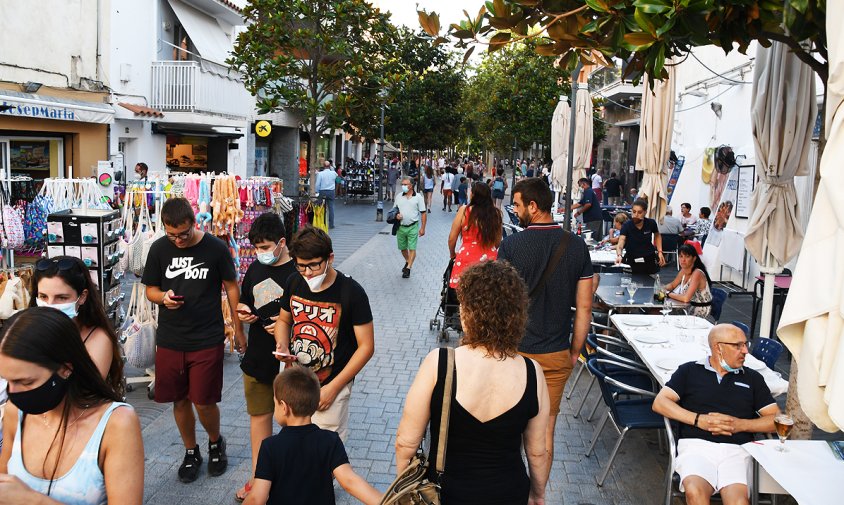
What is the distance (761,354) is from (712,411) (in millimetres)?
1718

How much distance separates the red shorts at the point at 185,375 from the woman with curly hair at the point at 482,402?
2451mm

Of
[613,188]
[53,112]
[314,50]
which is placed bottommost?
[613,188]

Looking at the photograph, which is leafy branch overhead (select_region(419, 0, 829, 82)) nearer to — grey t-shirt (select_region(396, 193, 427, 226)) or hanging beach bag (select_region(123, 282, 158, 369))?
hanging beach bag (select_region(123, 282, 158, 369))

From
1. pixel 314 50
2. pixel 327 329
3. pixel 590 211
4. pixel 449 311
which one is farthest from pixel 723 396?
pixel 314 50

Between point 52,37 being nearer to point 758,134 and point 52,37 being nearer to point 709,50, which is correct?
point 758,134

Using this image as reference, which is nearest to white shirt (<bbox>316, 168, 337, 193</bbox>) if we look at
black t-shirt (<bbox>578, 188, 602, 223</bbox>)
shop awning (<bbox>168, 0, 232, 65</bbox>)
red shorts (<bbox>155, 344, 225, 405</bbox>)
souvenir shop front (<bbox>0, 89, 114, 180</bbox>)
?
shop awning (<bbox>168, 0, 232, 65</bbox>)

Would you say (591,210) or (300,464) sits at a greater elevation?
→ (591,210)

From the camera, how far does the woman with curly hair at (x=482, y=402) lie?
9.89ft

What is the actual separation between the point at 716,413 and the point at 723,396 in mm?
139

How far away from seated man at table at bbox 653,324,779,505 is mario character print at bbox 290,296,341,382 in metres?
2.21

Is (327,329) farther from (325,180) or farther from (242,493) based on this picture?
(325,180)

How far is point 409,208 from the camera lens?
1307 cm

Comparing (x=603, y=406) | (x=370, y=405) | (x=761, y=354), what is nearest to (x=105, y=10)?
(x=370, y=405)

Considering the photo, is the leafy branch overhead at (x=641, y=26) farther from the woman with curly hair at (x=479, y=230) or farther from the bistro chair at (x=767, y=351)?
the woman with curly hair at (x=479, y=230)
